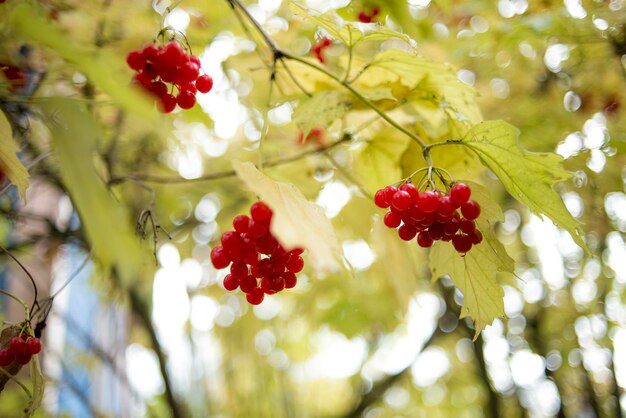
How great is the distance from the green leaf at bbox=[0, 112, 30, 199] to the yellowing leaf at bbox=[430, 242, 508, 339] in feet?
2.57

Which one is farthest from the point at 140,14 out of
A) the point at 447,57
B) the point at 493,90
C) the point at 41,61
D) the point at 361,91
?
the point at 493,90

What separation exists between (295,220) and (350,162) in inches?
44.8

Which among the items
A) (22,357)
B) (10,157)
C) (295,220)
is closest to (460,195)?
(295,220)

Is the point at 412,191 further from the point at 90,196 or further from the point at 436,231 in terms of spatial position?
the point at 90,196

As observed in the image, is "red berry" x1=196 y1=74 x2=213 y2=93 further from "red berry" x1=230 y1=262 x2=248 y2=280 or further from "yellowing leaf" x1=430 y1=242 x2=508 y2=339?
"yellowing leaf" x1=430 y1=242 x2=508 y2=339

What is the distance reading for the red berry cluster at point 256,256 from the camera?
0.88 metres

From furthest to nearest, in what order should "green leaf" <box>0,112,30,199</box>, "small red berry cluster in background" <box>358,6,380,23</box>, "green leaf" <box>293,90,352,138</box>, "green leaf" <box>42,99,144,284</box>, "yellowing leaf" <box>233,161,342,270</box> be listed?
"small red berry cluster in background" <box>358,6,380,23</box> → "green leaf" <box>293,90,352,138</box> → "green leaf" <box>0,112,30,199</box> → "yellowing leaf" <box>233,161,342,270</box> → "green leaf" <box>42,99,144,284</box>

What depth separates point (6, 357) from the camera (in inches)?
38.0

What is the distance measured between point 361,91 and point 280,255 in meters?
0.43

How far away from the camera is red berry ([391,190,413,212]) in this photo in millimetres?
867

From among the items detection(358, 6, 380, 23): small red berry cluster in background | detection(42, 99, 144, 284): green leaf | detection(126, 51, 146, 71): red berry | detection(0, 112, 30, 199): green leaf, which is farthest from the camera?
detection(358, 6, 380, 23): small red berry cluster in background

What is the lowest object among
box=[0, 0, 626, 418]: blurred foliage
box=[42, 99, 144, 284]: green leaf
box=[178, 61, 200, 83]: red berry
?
box=[0, 0, 626, 418]: blurred foliage

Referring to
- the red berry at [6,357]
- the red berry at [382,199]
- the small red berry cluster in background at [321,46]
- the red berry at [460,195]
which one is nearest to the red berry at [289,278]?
the red berry at [382,199]

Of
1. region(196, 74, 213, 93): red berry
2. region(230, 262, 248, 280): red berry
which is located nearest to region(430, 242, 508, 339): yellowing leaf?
region(230, 262, 248, 280): red berry
